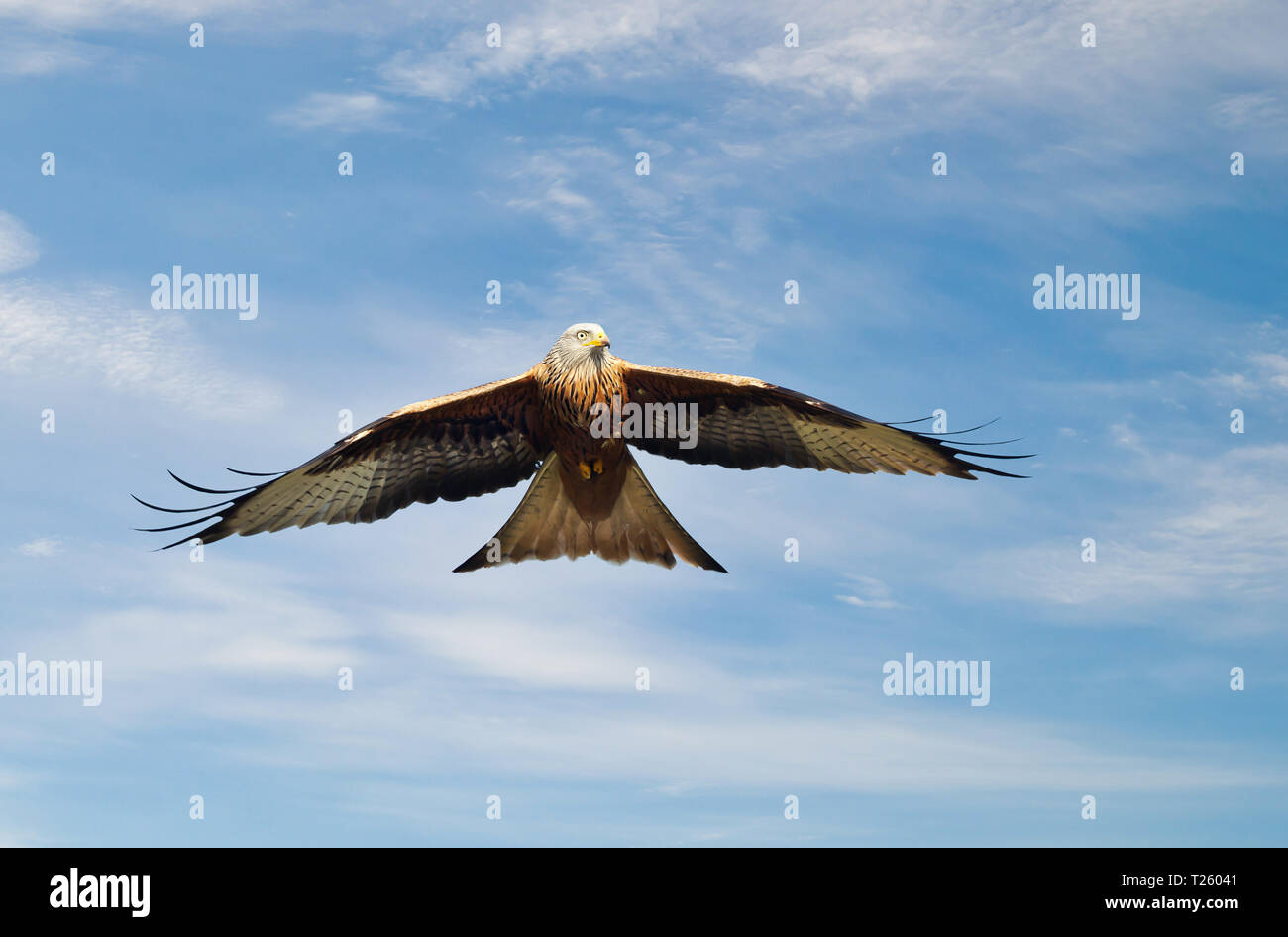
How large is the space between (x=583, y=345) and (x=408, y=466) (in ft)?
7.36

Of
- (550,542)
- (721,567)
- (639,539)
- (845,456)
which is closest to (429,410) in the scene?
(550,542)

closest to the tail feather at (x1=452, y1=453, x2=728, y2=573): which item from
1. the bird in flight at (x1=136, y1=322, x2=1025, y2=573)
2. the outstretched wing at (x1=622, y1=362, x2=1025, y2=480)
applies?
the bird in flight at (x1=136, y1=322, x2=1025, y2=573)

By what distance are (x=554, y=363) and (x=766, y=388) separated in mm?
2097

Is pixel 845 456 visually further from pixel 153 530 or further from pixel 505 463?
pixel 153 530

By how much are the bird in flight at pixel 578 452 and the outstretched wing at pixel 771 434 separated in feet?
0.04

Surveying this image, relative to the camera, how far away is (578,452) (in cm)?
1012

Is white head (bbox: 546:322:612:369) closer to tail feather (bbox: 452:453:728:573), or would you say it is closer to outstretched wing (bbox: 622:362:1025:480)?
outstretched wing (bbox: 622:362:1025:480)

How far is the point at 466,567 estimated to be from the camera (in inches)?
401

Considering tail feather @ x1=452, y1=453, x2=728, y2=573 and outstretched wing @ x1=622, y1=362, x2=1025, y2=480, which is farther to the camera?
tail feather @ x1=452, y1=453, x2=728, y2=573

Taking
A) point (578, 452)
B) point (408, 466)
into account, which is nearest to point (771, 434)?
point (578, 452)

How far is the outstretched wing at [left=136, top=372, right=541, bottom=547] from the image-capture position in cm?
1000

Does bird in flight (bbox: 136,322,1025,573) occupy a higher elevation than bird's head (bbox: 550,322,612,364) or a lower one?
lower

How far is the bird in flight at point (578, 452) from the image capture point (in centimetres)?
996

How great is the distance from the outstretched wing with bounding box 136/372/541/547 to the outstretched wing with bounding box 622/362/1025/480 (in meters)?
1.28
